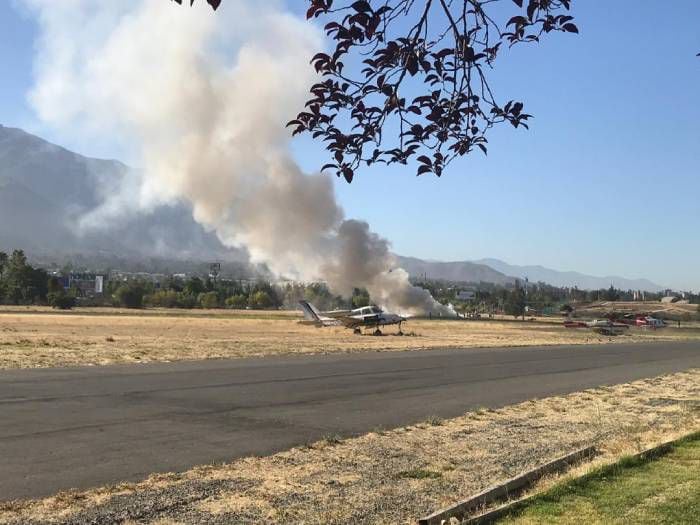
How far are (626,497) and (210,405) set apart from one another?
29.2 feet

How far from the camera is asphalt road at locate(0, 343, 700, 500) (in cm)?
888

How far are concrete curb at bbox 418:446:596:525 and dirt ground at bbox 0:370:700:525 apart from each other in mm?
347

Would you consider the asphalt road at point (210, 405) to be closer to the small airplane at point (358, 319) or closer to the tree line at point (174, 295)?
the small airplane at point (358, 319)

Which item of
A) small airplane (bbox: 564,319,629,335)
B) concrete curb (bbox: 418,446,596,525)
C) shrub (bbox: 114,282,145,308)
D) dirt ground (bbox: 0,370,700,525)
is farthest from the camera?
shrub (bbox: 114,282,145,308)

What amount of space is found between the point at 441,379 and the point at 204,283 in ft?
445

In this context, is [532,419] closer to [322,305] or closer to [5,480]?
[5,480]

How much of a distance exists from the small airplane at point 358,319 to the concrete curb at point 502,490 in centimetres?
4410

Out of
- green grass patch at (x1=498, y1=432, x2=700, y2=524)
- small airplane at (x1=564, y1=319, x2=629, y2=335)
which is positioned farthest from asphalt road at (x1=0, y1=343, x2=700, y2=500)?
small airplane at (x1=564, y1=319, x2=629, y2=335)

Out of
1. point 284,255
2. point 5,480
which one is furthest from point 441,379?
point 284,255

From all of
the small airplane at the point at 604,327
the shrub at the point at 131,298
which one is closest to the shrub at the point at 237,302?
the shrub at the point at 131,298

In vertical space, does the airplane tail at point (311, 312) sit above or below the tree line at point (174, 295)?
below

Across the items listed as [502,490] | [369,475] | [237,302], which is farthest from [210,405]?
[237,302]

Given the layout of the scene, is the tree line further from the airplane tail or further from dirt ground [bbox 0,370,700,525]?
dirt ground [bbox 0,370,700,525]

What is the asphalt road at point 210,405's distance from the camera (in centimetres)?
888
